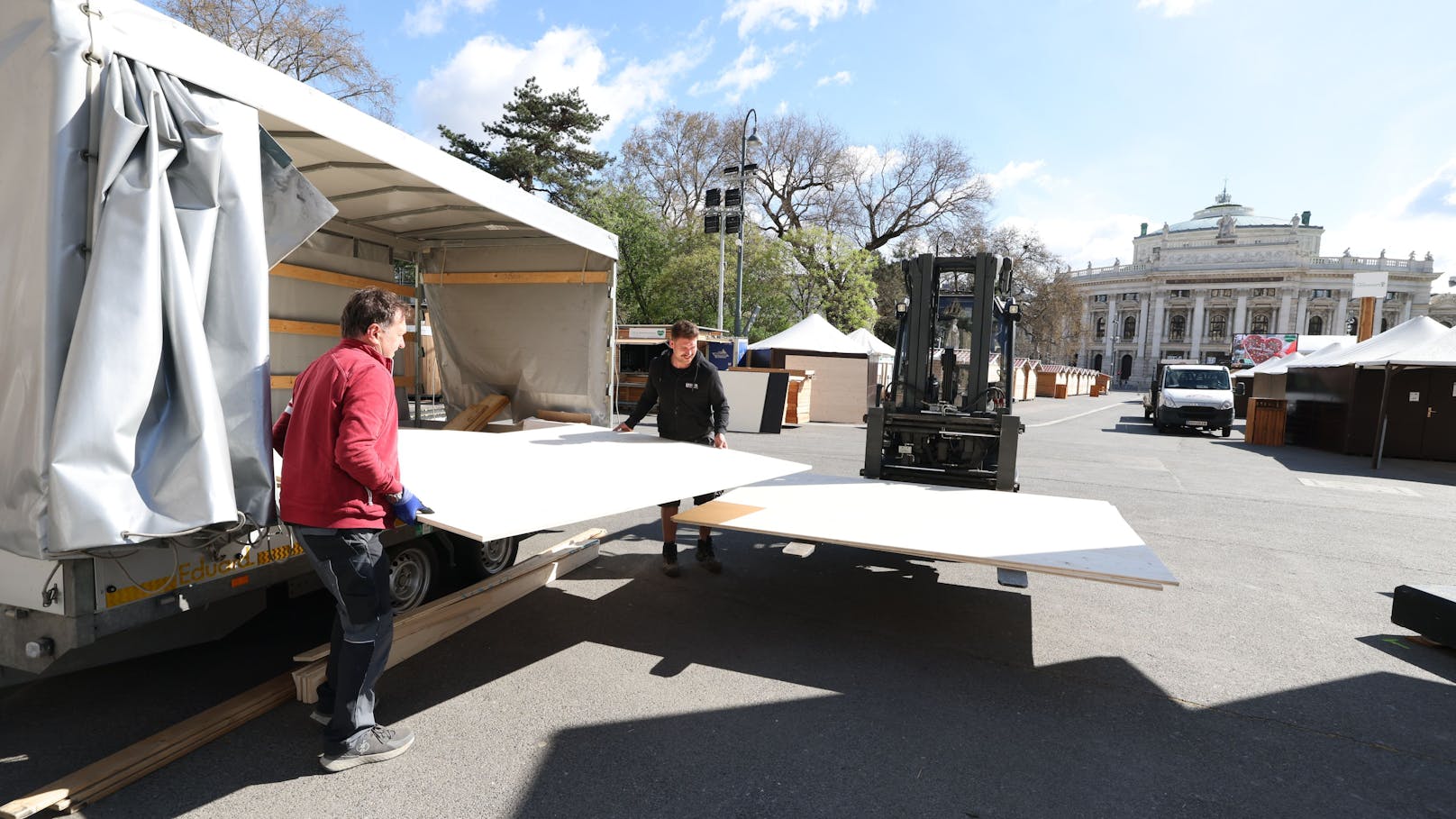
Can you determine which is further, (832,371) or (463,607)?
(832,371)

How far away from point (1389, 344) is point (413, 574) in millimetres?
20041

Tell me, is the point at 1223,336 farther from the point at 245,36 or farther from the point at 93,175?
the point at 93,175

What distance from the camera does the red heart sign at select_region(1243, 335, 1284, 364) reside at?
3700 centimetres

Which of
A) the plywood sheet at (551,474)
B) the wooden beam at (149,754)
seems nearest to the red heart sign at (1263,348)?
the plywood sheet at (551,474)

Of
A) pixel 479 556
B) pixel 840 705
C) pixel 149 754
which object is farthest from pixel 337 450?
pixel 840 705

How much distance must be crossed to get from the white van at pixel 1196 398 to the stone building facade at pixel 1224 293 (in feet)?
246

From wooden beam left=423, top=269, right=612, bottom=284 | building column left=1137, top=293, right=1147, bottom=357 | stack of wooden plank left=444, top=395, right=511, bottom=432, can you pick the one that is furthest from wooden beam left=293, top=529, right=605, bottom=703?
building column left=1137, top=293, right=1147, bottom=357

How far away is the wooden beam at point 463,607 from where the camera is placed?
3.64m

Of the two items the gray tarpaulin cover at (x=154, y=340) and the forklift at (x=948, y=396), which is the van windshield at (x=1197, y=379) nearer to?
the forklift at (x=948, y=396)

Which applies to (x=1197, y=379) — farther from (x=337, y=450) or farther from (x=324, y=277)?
(x=337, y=450)

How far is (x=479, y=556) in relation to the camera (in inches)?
200

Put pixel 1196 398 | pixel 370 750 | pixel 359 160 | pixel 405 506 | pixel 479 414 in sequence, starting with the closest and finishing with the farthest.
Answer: pixel 405 506 < pixel 370 750 < pixel 359 160 < pixel 479 414 < pixel 1196 398

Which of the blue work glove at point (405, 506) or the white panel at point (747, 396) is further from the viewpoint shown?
the white panel at point (747, 396)

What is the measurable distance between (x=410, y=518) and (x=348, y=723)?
3.13ft
